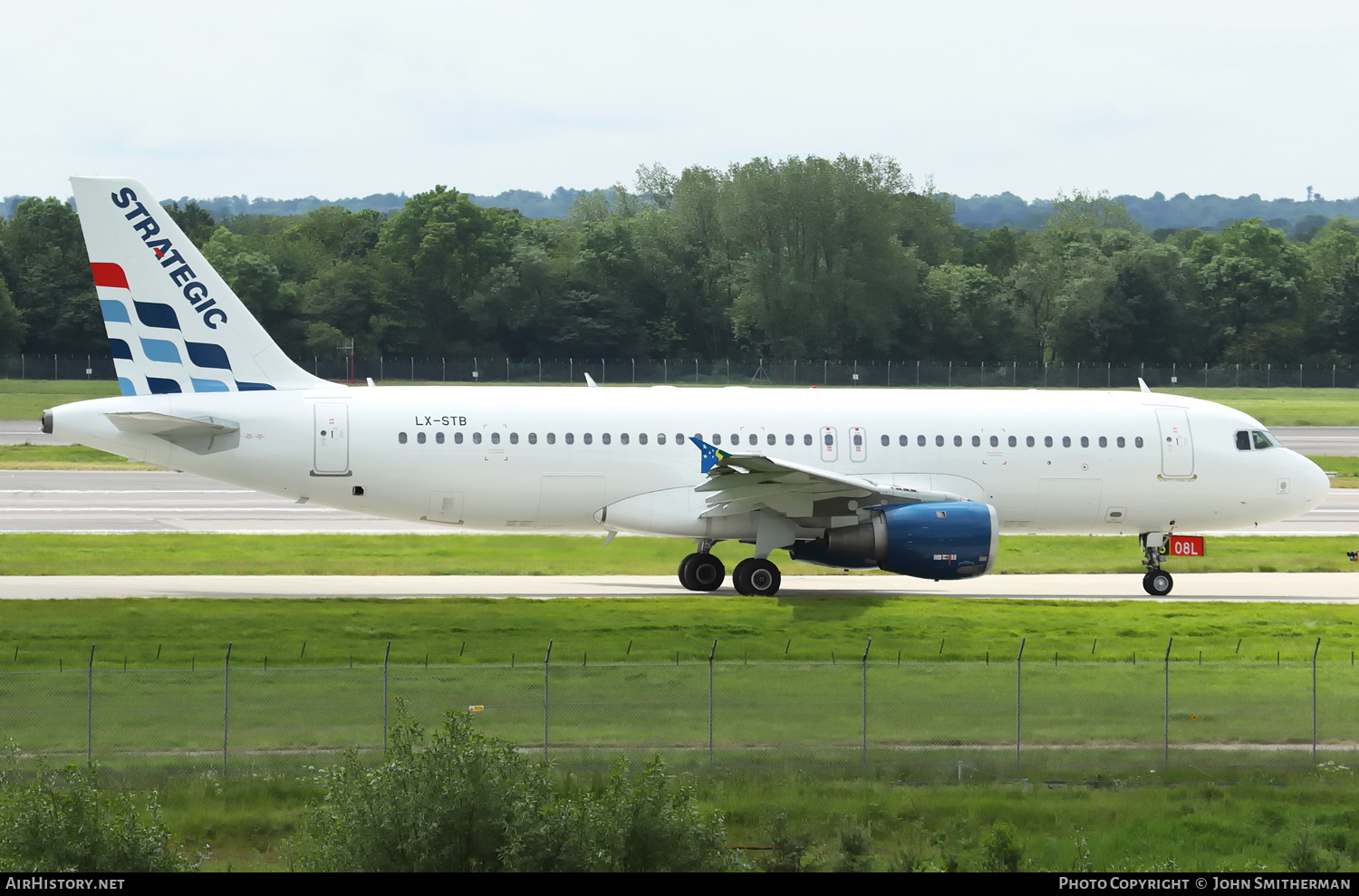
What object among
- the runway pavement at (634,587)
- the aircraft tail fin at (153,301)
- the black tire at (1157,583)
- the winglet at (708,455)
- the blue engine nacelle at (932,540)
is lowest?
the runway pavement at (634,587)

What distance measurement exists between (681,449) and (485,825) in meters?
17.8

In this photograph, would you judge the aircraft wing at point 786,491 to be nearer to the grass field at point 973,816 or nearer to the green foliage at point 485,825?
the grass field at point 973,816

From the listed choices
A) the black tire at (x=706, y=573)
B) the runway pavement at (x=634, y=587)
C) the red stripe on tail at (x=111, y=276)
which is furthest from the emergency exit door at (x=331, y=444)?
the black tire at (x=706, y=573)

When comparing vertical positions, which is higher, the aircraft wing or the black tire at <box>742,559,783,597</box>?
the aircraft wing

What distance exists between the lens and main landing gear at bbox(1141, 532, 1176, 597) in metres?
30.5

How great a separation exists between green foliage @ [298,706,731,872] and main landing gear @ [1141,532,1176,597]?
20.5 metres

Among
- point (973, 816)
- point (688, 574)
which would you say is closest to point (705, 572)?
point (688, 574)

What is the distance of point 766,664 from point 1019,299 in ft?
326

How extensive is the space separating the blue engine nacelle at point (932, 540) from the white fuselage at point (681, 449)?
4.09ft

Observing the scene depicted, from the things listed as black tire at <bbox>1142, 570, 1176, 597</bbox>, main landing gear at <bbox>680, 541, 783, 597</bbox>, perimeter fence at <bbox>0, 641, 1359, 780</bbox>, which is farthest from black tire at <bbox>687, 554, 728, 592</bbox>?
black tire at <bbox>1142, 570, 1176, 597</bbox>

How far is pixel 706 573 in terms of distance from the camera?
29938 mm

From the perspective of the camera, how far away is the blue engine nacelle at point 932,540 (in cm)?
2731

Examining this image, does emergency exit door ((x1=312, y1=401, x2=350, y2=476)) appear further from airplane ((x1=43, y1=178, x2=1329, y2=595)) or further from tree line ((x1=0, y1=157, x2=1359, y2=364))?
tree line ((x1=0, y1=157, x2=1359, y2=364))
